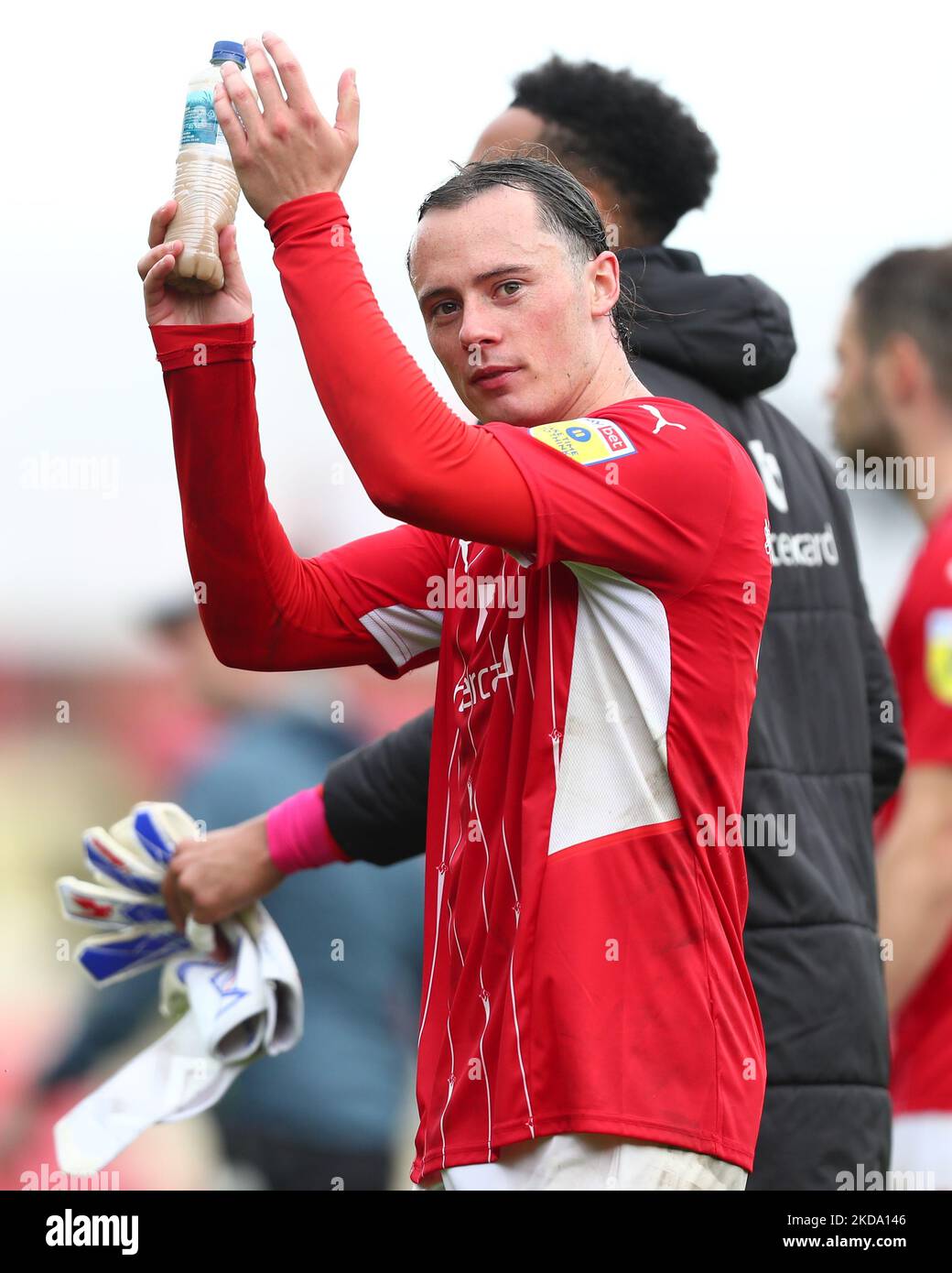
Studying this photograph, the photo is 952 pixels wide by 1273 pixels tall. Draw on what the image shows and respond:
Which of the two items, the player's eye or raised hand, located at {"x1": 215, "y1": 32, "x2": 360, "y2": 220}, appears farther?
the player's eye

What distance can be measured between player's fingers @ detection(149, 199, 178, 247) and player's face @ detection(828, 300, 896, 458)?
5.78 ft

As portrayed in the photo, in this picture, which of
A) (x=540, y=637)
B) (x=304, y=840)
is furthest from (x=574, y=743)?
(x=304, y=840)

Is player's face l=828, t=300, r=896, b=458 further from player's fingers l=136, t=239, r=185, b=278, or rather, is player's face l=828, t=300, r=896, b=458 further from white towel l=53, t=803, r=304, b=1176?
player's fingers l=136, t=239, r=185, b=278

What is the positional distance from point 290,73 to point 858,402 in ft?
6.14

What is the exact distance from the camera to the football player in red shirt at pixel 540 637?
1.82m

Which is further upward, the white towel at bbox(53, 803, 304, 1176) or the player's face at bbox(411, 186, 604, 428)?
the player's face at bbox(411, 186, 604, 428)

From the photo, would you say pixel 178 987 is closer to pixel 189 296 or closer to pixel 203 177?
pixel 189 296

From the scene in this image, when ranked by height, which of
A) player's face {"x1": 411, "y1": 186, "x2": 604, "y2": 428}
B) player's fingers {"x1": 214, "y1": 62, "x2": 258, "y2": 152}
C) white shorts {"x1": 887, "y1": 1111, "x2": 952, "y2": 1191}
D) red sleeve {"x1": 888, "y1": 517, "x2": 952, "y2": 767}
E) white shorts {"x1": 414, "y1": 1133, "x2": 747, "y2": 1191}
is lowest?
white shorts {"x1": 887, "y1": 1111, "x2": 952, "y2": 1191}

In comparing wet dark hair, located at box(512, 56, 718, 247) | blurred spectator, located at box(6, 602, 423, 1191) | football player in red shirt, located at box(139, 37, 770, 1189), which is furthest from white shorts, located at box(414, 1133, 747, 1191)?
blurred spectator, located at box(6, 602, 423, 1191)

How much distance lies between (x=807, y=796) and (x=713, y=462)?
37.3 inches

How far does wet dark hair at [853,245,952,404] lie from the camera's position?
3426 millimetres

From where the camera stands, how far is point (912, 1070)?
3.17 m

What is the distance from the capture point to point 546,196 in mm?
2139

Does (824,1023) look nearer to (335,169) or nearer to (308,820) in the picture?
(308,820)
